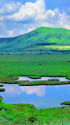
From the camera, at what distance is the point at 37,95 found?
43438 millimetres

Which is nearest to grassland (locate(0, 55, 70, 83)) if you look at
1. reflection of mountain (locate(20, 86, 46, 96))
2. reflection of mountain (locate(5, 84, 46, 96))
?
reflection of mountain (locate(5, 84, 46, 96))

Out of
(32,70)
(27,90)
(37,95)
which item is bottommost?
(37,95)

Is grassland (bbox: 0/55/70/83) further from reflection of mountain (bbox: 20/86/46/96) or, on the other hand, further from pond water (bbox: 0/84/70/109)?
pond water (bbox: 0/84/70/109)

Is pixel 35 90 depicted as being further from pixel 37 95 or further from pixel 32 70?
pixel 32 70

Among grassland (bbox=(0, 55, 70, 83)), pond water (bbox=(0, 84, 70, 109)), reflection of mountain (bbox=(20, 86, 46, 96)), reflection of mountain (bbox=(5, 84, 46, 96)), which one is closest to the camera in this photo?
pond water (bbox=(0, 84, 70, 109))

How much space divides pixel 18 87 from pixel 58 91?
945 centimetres

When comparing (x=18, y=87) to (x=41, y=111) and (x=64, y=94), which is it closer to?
(x=64, y=94)

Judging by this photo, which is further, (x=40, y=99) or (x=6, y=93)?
(x=6, y=93)

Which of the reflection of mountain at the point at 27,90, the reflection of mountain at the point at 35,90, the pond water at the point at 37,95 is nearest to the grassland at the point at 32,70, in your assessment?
the reflection of mountain at the point at 27,90

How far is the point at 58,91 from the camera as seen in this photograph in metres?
46.2

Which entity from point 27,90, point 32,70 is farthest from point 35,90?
point 32,70

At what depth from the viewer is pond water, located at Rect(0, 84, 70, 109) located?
3678 centimetres

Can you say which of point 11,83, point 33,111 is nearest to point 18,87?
point 11,83

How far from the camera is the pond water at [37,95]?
36.8 meters
